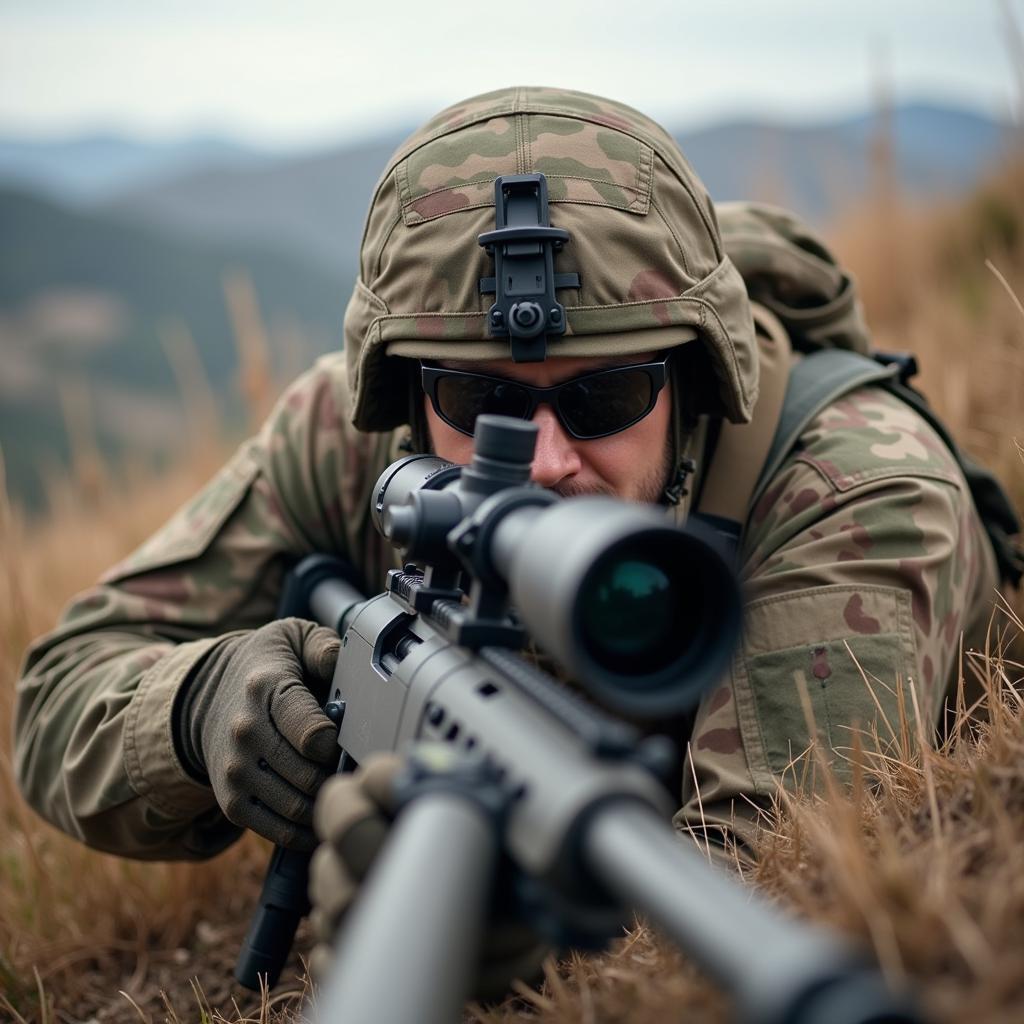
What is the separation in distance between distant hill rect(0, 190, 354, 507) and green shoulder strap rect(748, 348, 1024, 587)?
27910mm

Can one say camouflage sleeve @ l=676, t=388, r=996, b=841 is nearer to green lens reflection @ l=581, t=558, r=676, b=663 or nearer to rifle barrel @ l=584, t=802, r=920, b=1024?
A: green lens reflection @ l=581, t=558, r=676, b=663

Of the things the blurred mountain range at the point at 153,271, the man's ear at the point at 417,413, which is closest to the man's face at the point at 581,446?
the man's ear at the point at 417,413

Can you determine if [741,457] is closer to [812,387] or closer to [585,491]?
[812,387]

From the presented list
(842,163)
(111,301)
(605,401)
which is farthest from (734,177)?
(111,301)

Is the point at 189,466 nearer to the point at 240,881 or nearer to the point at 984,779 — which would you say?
the point at 240,881

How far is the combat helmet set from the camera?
2375mm

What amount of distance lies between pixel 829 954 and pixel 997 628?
1.99m

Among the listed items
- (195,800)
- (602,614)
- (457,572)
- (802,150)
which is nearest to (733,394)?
(457,572)

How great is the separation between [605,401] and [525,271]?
324mm

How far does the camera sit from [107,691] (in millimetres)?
2686

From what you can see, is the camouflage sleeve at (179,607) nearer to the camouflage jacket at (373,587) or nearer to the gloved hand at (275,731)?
the camouflage jacket at (373,587)

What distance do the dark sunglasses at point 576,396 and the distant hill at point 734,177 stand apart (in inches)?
26.3

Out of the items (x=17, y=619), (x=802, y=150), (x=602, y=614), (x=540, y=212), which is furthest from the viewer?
(x=802, y=150)

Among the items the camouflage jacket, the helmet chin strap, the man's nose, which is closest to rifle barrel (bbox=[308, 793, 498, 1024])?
the camouflage jacket
